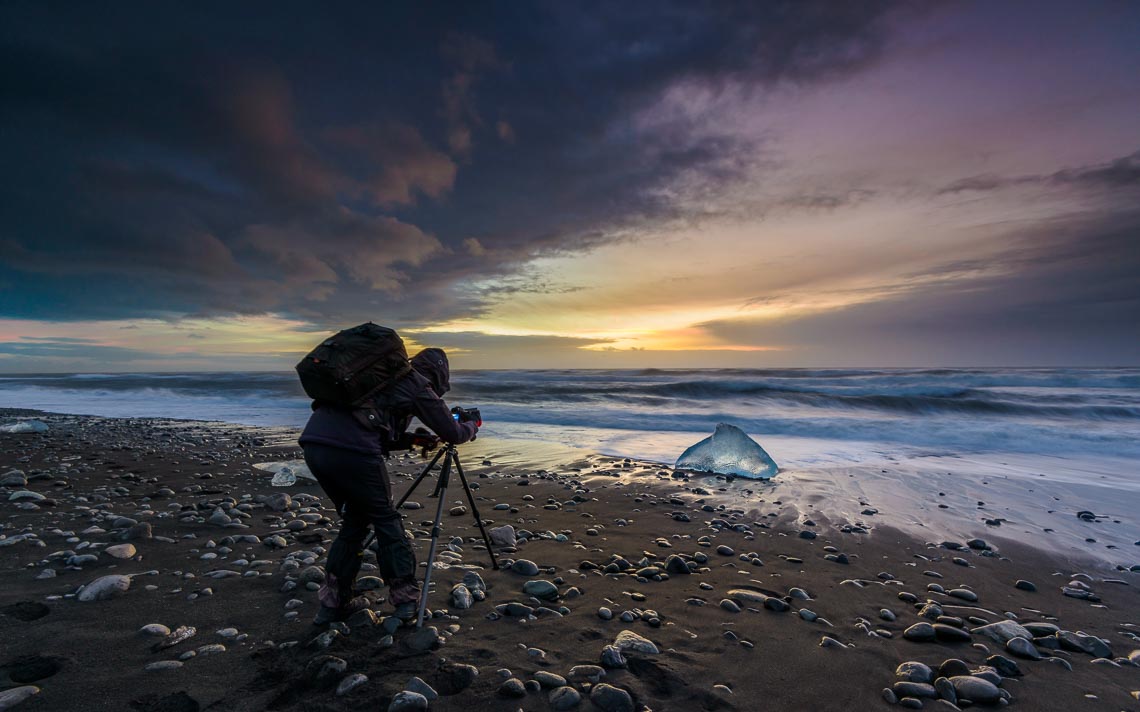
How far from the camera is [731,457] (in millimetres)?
10289

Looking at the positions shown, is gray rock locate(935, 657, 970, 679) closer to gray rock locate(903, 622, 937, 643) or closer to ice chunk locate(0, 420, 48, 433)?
gray rock locate(903, 622, 937, 643)

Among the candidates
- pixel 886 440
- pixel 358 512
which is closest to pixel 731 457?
pixel 358 512

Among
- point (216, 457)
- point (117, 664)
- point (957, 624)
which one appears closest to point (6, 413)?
point (216, 457)

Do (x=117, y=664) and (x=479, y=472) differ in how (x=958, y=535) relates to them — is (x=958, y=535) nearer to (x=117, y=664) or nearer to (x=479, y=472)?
(x=479, y=472)

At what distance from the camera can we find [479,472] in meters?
10.2

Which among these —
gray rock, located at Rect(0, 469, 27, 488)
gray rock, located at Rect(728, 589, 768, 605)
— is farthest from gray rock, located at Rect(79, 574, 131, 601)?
gray rock, located at Rect(0, 469, 27, 488)

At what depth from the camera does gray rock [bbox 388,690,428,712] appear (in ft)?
8.99

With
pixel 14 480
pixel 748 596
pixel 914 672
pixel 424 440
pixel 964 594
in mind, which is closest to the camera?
pixel 914 672

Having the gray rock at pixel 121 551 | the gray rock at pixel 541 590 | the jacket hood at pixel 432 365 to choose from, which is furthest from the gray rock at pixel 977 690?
the gray rock at pixel 121 551

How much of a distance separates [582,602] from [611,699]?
4.48ft

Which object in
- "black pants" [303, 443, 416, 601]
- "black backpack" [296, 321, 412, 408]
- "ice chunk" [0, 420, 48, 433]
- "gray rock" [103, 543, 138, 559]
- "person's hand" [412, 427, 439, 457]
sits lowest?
"gray rock" [103, 543, 138, 559]

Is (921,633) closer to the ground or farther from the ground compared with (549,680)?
closer to the ground

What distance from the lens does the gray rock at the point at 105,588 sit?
12.9ft

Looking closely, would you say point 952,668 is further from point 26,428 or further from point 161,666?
point 26,428
